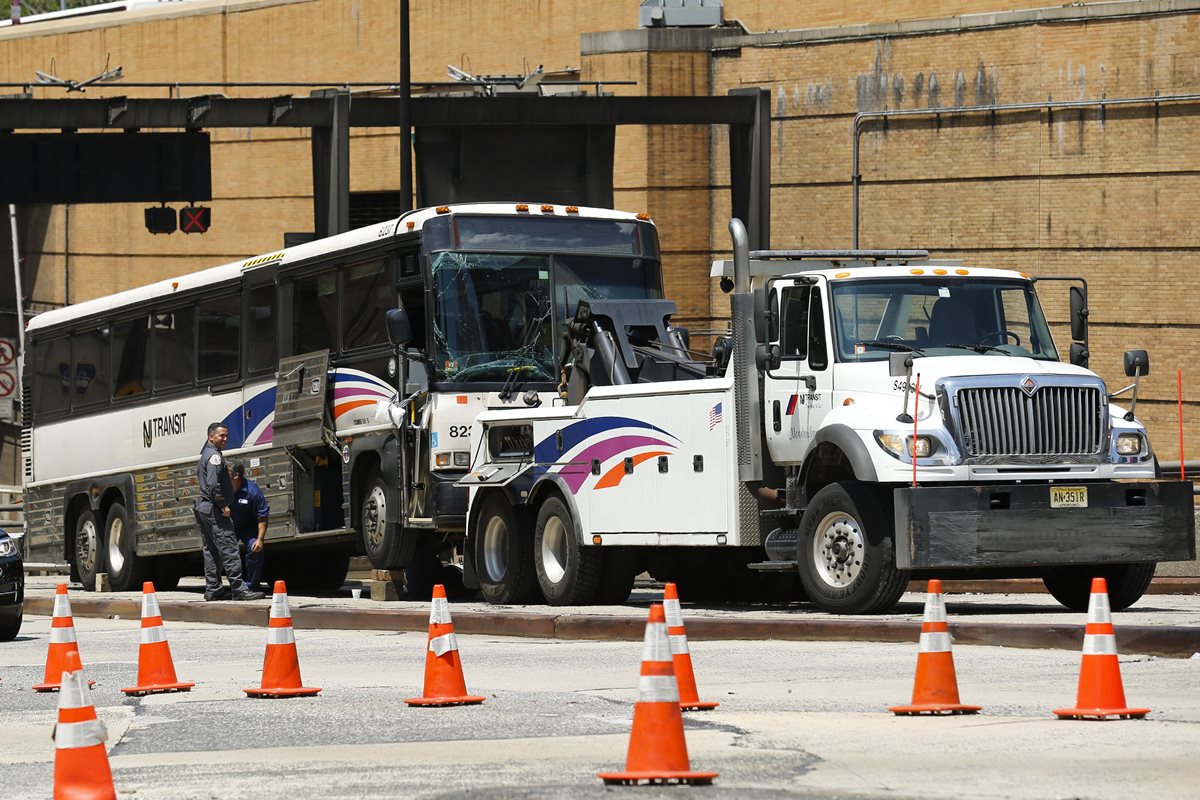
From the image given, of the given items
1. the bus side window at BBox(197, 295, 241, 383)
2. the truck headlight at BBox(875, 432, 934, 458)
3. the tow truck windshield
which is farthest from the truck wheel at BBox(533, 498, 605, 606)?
the bus side window at BBox(197, 295, 241, 383)

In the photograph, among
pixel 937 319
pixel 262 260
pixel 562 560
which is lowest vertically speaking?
pixel 562 560

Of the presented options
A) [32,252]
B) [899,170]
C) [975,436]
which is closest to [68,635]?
[975,436]

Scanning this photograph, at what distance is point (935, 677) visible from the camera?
10305mm

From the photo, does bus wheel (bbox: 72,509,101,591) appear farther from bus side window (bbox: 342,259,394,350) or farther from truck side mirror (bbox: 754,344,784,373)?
truck side mirror (bbox: 754,344,784,373)

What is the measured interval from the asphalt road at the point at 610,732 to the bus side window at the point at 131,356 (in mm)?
13398

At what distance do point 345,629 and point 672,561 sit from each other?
308 centimetres

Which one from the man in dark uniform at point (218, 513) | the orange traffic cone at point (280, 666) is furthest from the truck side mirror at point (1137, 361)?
the man in dark uniform at point (218, 513)

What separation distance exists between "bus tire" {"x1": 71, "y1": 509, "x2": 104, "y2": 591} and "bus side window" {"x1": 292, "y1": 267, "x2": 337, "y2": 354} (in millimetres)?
6179

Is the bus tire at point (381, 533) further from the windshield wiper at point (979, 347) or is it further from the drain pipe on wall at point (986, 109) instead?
the drain pipe on wall at point (986, 109)

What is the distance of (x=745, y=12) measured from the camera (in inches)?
1667

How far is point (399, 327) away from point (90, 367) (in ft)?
32.3

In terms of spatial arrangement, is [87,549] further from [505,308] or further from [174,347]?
[505,308]

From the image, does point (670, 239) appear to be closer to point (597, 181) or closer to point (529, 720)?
point (597, 181)

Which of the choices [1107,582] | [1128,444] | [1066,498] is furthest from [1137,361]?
[1107,582]
